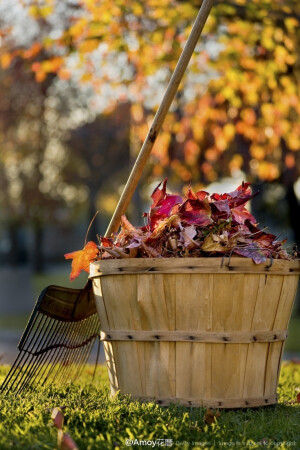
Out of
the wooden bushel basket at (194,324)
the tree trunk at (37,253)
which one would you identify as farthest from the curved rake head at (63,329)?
the tree trunk at (37,253)

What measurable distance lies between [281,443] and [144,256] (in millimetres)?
1252

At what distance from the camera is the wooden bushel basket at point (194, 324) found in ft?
11.5

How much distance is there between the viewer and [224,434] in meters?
3.04

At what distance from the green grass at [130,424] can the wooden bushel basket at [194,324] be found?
127 millimetres

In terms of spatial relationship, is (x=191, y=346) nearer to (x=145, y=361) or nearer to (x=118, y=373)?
(x=145, y=361)

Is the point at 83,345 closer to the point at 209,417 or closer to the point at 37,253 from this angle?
the point at 209,417

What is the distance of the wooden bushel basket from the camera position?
351 cm

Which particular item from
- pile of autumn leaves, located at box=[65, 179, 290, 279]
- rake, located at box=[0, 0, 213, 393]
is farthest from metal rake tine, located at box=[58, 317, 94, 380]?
pile of autumn leaves, located at box=[65, 179, 290, 279]

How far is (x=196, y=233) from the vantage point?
3.70m

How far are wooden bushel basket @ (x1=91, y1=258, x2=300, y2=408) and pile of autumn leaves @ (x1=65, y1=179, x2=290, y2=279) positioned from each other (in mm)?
113

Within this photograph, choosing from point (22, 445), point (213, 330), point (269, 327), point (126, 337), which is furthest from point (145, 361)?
point (22, 445)

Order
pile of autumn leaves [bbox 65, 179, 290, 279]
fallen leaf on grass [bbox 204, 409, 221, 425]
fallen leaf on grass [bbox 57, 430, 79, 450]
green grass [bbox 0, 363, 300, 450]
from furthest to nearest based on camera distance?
1. pile of autumn leaves [bbox 65, 179, 290, 279]
2. fallen leaf on grass [bbox 204, 409, 221, 425]
3. green grass [bbox 0, 363, 300, 450]
4. fallen leaf on grass [bbox 57, 430, 79, 450]

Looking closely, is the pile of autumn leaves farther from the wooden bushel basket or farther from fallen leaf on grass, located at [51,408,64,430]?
fallen leaf on grass, located at [51,408,64,430]

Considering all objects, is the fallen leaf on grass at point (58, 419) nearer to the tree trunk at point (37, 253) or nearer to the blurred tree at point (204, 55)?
the blurred tree at point (204, 55)
